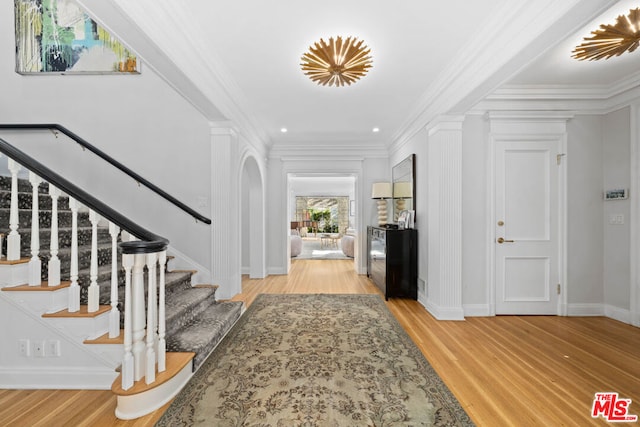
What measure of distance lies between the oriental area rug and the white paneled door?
1.59m

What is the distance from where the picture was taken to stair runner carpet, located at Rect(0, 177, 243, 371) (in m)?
2.10

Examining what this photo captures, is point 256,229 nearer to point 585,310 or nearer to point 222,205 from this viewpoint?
point 222,205

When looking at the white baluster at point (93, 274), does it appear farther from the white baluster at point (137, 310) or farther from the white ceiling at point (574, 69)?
the white ceiling at point (574, 69)

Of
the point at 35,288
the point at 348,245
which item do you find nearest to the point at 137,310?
the point at 35,288

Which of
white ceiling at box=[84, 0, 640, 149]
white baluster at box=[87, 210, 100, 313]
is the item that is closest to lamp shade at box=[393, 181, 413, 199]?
white ceiling at box=[84, 0, 640, 149]

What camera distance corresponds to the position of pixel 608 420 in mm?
1609

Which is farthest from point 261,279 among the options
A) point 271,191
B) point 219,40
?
point 219,40

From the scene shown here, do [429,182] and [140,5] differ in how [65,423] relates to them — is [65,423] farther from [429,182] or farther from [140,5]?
[429,182]

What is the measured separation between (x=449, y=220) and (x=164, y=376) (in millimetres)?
3084

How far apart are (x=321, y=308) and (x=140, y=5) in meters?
3.30

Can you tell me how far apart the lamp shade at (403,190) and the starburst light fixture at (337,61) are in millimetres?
1956

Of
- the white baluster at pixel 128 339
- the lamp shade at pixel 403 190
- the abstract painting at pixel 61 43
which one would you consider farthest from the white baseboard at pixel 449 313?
the abstract painting at pixel 61 43

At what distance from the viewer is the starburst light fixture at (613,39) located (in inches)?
79.1

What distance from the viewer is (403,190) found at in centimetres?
437
